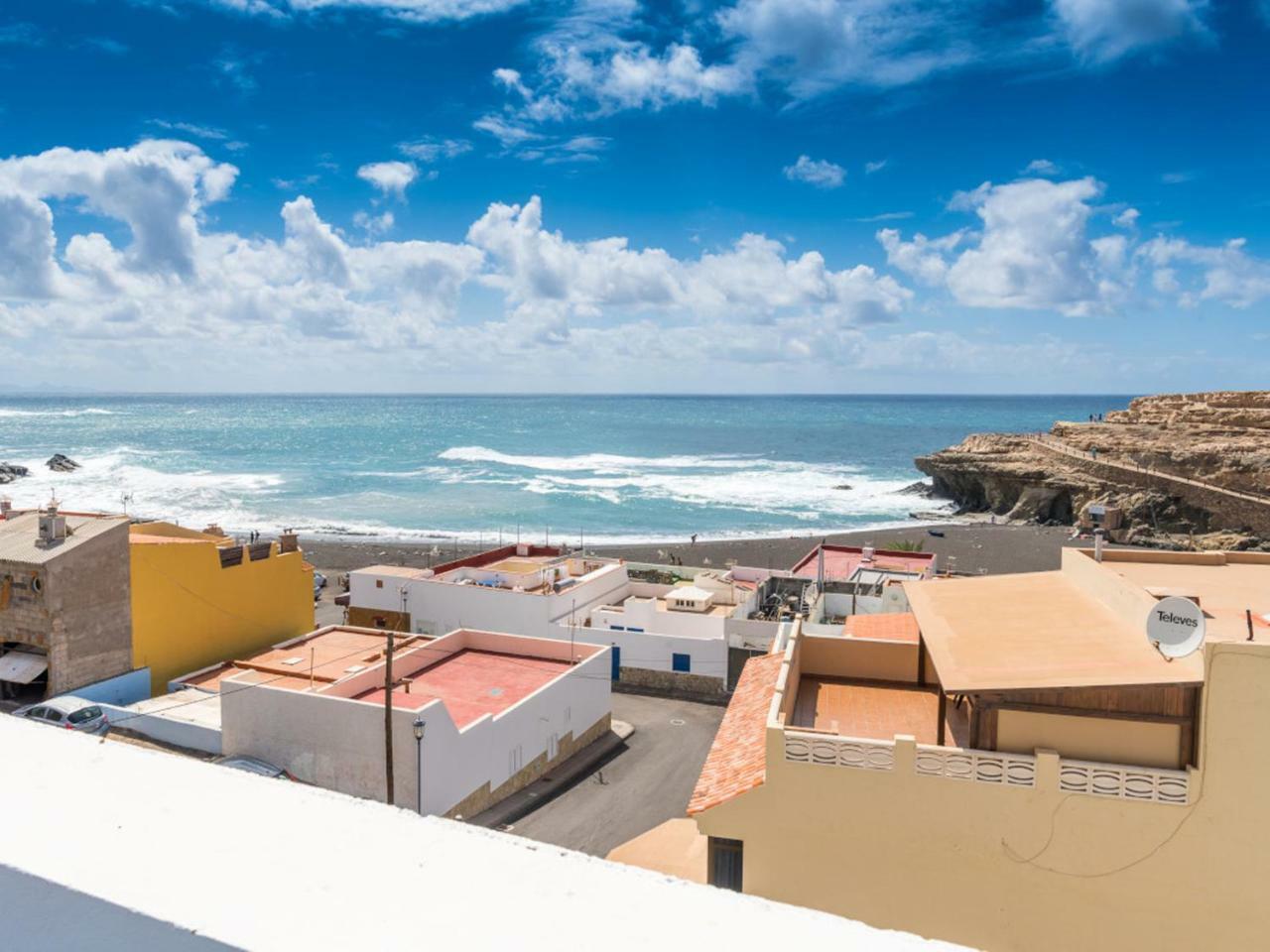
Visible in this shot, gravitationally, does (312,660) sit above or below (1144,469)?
below

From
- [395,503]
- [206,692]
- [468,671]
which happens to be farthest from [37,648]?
[395,503]

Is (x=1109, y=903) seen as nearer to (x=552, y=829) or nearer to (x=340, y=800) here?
(x=340, y=800)

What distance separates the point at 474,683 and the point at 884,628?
31.9 ft

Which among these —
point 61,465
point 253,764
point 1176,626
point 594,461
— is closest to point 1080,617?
point 1176,626

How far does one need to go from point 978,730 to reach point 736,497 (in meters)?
63.2

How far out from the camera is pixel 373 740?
51.3 feet

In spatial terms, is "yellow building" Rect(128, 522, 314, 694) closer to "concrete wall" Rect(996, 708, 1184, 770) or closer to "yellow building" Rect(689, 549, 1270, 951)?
"yellow building" Rect(689, 549, 1270, 951)

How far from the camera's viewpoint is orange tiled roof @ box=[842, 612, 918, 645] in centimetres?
1393

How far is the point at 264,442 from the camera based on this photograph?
119000 mm

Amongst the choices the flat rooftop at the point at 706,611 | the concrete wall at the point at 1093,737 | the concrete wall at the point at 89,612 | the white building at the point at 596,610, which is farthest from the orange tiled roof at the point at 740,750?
the concrete wall at the point at 89,612

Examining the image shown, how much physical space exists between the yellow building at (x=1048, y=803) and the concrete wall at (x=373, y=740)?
7.21 m

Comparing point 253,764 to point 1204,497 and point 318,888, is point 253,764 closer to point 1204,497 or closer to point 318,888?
point 318,888

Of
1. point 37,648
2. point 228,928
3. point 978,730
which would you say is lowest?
point 37,648

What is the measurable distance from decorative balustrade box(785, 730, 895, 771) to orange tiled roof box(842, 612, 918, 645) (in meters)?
4.51
